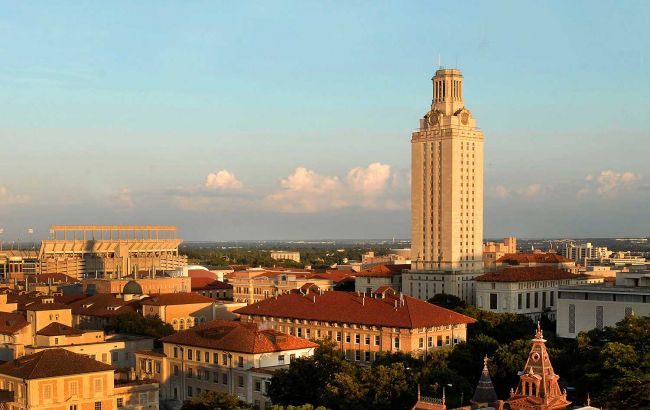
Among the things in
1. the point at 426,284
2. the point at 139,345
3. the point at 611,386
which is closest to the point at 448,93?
the point at 426,284

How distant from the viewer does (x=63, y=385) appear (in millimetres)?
71500

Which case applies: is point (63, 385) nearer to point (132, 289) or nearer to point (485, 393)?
point (485, 393)

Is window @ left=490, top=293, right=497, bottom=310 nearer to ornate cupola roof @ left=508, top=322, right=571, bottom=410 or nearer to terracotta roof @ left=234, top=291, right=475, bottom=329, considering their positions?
terracotta roof @ left=234, top=291, right=475, bottom=329

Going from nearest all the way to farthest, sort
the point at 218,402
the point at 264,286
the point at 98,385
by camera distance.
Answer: the point at 218,402 < the point at 98,385 < the point at 264,286

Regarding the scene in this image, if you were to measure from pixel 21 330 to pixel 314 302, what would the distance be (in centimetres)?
3392

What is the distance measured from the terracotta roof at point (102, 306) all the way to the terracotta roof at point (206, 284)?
39743 mm

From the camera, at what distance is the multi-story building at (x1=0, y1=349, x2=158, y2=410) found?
70375mm

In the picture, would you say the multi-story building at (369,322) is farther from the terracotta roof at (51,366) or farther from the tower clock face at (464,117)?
the tower clock face at (464,117)

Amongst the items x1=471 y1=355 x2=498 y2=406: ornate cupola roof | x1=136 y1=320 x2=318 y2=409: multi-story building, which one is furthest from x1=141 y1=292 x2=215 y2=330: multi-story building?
x1=471 y1=355 x2=498 y2=406: ornate cupola roof

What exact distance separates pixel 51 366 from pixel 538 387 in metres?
40.0

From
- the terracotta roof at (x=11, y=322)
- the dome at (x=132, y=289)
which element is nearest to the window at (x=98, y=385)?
the terracotta roof at (x=11, y=322)

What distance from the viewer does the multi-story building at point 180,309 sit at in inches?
4791

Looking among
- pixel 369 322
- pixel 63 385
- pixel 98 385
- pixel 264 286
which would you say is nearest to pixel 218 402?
pixel 98 385

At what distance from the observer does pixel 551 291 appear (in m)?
145
